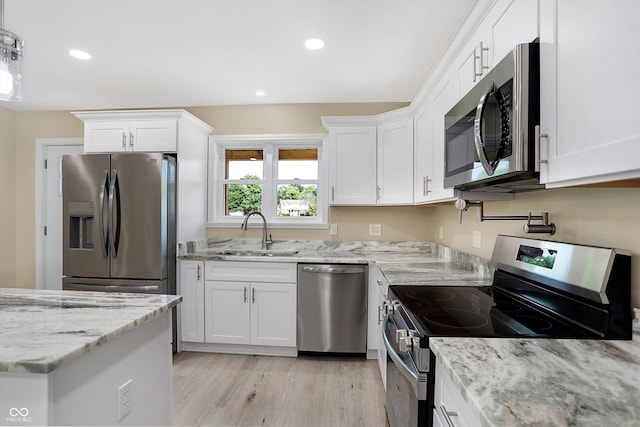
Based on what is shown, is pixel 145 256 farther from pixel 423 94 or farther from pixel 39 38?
pixel 423 94

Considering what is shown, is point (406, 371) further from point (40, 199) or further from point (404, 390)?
point (40, 199)

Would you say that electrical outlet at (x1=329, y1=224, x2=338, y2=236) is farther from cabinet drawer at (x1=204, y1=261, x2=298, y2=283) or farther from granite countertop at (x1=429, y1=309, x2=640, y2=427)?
granite countertop at (x1=429, y1=309, x2=640, y2=427)

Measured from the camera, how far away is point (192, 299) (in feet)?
9.52

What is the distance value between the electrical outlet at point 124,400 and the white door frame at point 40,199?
3.57 m

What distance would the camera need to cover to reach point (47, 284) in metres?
3.65

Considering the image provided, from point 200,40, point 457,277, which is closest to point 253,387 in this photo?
point 457,277

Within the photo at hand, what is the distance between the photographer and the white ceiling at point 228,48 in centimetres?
187

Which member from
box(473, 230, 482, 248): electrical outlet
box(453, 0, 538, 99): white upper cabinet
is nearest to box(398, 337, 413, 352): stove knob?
box(453, 0, 538, 99): white upper cabinet

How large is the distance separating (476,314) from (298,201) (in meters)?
2.48

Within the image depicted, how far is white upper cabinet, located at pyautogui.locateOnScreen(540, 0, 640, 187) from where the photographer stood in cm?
68

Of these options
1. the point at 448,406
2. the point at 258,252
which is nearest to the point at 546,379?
the point at 448,406

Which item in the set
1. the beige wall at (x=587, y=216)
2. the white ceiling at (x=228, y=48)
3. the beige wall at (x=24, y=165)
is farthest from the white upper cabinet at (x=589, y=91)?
the beige wall at (x=24, y=165)

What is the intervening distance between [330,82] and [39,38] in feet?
6.97

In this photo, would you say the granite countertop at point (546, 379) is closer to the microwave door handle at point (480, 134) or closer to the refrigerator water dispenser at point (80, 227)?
the microwave door handle at point (480, 134)
